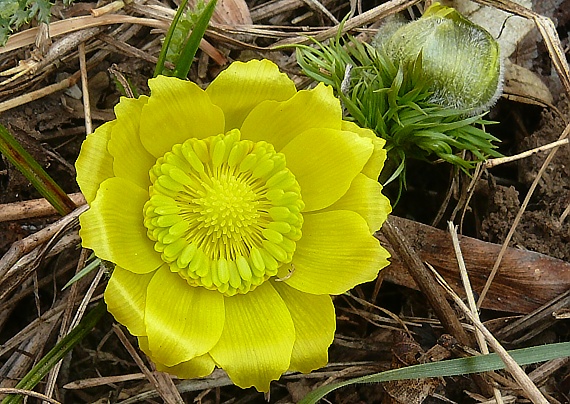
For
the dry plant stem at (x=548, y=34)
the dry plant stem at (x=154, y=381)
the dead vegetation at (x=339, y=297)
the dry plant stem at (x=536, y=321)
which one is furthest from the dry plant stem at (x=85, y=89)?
the dry plant stem at (x=536, y=321)

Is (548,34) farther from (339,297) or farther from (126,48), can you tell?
(126,48)

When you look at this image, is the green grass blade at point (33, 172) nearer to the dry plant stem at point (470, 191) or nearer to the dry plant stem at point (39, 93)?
the dry plant stem at point (39, 93)

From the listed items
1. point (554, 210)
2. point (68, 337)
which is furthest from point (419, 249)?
point (68, 337)

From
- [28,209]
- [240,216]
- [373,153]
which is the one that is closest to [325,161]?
[373,153]

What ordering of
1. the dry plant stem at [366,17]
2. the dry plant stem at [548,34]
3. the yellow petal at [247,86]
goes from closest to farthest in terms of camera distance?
the yellow petal at [247,86] → the dry plant stem at [548,34] → the dry plant stem at [366,17]

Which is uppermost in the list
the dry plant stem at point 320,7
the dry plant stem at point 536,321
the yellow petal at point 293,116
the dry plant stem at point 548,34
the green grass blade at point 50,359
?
the dry plant stem at point 548,34

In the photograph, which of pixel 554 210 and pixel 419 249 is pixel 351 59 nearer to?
pixel 419 249

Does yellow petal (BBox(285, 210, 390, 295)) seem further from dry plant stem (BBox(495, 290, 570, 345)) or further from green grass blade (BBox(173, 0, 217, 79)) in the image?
dry plant stem (BBox(495, 290, 570, 345))
